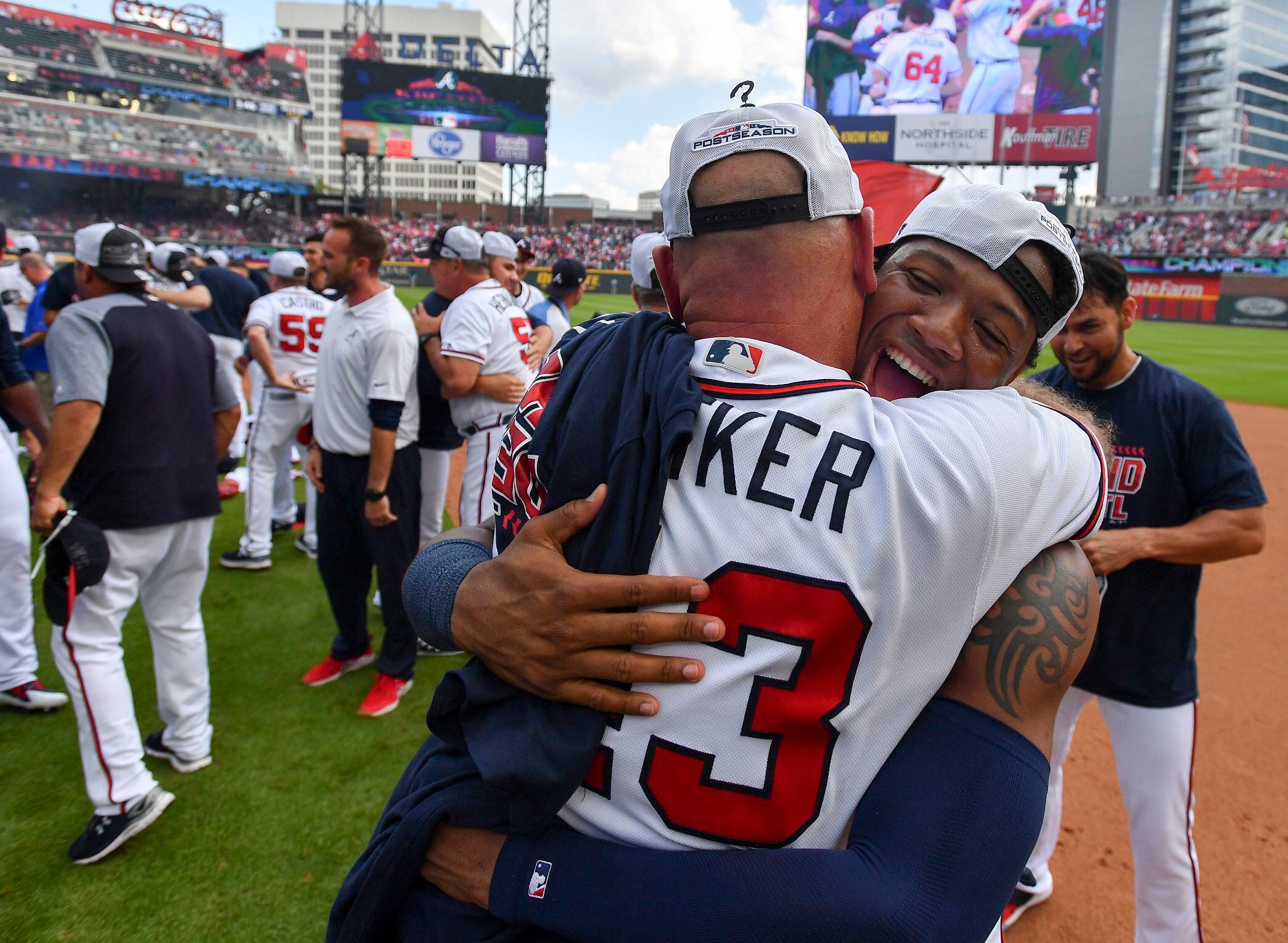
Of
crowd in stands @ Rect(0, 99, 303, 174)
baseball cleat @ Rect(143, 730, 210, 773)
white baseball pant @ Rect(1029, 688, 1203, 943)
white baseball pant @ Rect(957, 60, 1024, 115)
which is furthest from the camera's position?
crowd in stands @ Rect(0, 99, 303, 174)

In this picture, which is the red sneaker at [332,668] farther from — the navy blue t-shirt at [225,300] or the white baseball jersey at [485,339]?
the navy blue t-shirt at [225,300]

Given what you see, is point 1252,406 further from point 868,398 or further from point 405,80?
point 405,80

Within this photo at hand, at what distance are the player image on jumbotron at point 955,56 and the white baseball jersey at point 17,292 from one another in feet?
109

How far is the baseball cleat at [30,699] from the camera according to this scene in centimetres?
431

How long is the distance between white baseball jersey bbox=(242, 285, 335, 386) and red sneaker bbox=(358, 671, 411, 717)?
3091 millimetres

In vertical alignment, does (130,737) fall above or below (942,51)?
below

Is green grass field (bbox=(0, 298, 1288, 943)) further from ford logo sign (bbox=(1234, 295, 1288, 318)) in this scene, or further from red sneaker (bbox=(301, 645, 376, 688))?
ford logo sign (bbox=(1234, 295, 1288, 318))

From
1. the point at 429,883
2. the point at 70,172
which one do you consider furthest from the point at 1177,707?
the point at 70,172

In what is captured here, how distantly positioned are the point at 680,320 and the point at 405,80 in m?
48.7

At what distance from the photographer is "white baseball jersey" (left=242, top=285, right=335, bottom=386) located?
6.58 metres

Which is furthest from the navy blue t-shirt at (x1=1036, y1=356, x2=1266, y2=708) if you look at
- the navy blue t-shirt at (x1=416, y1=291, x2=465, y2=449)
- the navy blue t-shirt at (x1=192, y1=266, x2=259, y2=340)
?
the navy blue t-shirt at (x1=192, y1=266, x2=259, y2=340)

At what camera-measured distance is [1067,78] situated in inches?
1416

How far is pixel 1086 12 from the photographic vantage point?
3500cm

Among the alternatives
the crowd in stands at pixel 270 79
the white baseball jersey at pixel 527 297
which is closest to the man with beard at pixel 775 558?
the white baseball jersey at pixel 527 297
